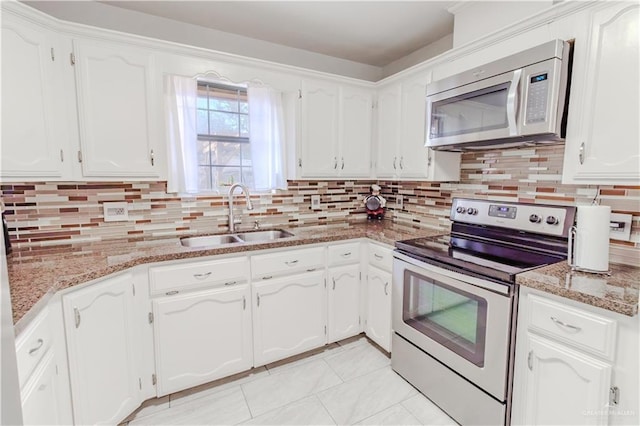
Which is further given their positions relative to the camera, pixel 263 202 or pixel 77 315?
pixel 263 202

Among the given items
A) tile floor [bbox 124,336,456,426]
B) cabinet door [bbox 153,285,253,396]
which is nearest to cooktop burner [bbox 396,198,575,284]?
tile floor [bbox 124,336,456,426]

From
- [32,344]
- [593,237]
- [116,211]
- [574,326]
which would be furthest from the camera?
[116,211]

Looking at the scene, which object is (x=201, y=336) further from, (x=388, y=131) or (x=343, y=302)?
(x=388, y=131)

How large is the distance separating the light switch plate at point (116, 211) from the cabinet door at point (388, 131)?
6.37ft

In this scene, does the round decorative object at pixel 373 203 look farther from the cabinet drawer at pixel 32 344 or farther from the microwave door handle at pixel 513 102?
the cabinet drawer at pixel 32 344

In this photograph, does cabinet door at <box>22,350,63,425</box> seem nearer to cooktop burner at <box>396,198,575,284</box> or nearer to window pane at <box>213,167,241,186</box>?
window pane at <box>213,167,241,186</box>

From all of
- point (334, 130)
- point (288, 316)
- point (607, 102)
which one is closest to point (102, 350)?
point (288, 316)

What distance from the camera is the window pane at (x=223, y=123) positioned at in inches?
94.7

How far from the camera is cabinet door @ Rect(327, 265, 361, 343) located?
2.26 m

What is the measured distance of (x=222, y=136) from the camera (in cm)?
244

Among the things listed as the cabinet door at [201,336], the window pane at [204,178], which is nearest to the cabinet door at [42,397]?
the cabinet door at [201,336]

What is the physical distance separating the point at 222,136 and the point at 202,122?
0.17 meters

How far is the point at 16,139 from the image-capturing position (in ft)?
4.77

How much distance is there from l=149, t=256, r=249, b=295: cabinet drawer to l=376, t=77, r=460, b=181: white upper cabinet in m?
1.39
